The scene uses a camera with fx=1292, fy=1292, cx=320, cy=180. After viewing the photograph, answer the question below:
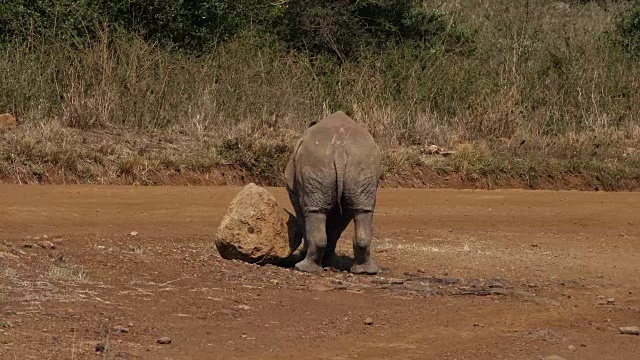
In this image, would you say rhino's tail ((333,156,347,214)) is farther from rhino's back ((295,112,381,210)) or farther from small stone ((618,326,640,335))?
small stone ((618,326,640,335))

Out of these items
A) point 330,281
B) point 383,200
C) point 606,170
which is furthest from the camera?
point 606,170

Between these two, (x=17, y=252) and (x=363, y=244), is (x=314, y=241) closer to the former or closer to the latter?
(x=363, y=244)

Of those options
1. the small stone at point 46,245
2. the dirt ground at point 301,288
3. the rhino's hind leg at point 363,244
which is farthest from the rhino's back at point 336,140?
the small stone at point 46,245

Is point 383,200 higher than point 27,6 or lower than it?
lower

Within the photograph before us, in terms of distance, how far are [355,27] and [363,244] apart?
14.4 m

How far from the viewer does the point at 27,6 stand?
21000 millimetres

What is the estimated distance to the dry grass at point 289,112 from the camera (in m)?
16.5

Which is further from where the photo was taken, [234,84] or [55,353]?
[234,84]

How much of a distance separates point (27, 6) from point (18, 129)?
4.99 m

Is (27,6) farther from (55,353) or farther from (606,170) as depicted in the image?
(55,353)

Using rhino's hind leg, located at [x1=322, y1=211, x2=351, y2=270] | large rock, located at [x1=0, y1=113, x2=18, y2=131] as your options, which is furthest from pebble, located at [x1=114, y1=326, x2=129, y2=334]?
large rock, located at [x1=0, y1=113, x2=18, y2=131]

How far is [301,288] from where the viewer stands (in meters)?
9.64

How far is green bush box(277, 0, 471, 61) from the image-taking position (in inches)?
958

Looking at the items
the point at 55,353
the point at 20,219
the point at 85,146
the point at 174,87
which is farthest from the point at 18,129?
the point at 55,353
